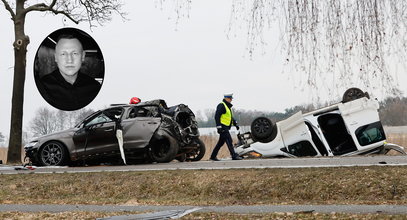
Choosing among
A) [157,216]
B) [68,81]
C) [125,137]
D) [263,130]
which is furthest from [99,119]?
[157,216]

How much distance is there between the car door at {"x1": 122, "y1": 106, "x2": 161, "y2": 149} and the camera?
55.9ft

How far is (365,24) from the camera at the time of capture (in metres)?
6.71

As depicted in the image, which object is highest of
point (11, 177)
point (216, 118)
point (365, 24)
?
point (365, 24)

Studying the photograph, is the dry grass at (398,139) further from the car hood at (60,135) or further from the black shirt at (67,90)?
the car hood at (60,135)

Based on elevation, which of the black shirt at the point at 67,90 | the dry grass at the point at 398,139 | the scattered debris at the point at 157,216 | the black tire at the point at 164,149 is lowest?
the dry grass at the point at 398,139

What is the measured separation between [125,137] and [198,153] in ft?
9.31

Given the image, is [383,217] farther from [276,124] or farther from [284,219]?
[276,124]

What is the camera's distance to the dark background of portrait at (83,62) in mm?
23188

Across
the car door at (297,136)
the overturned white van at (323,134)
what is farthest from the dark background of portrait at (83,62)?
the car door at (297,136)

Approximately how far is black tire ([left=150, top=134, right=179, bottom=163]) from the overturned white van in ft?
8.04

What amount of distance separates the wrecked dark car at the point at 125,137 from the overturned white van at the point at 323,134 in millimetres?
2110

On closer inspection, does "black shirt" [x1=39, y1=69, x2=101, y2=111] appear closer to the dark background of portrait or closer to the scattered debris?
the dark background of portrait

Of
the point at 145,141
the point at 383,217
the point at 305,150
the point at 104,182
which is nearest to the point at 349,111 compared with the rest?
the point at 305,150

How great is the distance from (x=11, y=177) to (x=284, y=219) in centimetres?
924
